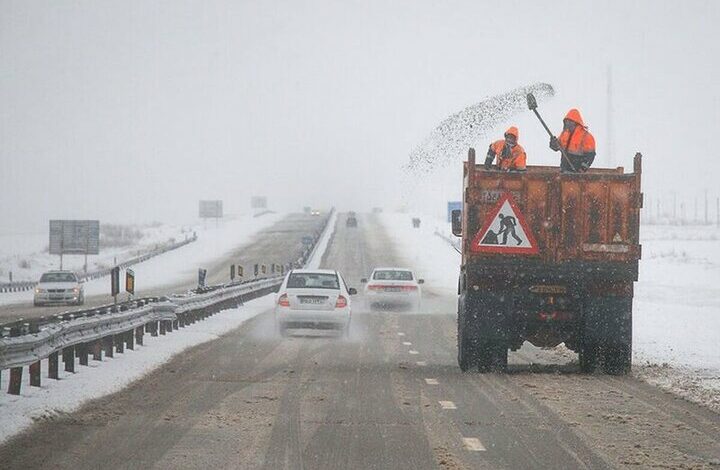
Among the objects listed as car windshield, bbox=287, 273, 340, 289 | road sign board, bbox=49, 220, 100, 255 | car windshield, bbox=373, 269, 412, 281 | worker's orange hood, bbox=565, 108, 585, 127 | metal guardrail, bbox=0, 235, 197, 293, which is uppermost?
worker's orange hood, bbox=565, 108, 585, 127

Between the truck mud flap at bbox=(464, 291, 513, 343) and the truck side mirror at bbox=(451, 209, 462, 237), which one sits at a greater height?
the truck side mirror at bbox=(451, 209, 462, 237)

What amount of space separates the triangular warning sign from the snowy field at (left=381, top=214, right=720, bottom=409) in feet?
8.55

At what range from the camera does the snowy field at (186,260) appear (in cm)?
6062

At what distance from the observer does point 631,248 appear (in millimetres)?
14906

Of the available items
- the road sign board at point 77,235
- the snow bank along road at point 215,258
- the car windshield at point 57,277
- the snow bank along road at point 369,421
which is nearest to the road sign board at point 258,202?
the snow bank along road at point 215,258

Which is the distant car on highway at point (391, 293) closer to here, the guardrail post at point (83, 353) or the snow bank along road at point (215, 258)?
the snow bank along road at point (215, 258)

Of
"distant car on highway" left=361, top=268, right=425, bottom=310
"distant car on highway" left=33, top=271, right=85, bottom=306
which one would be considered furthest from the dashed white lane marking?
"distant car on highway" left=33, top=271, right=85, bottom=306

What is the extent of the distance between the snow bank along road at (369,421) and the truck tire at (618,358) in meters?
0.23

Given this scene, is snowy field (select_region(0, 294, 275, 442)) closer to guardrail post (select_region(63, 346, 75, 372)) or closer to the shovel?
guardrail post (select_region(63, 346, 75, 372))

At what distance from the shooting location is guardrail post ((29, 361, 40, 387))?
12766mm

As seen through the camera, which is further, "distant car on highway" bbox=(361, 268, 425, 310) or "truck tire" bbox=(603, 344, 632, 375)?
"distant car on highway" bbox=(361, 268, 425, 310)

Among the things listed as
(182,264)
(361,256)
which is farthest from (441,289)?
(182,264)

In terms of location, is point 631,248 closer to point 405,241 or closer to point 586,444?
point 586,444

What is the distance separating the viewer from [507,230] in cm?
1498
